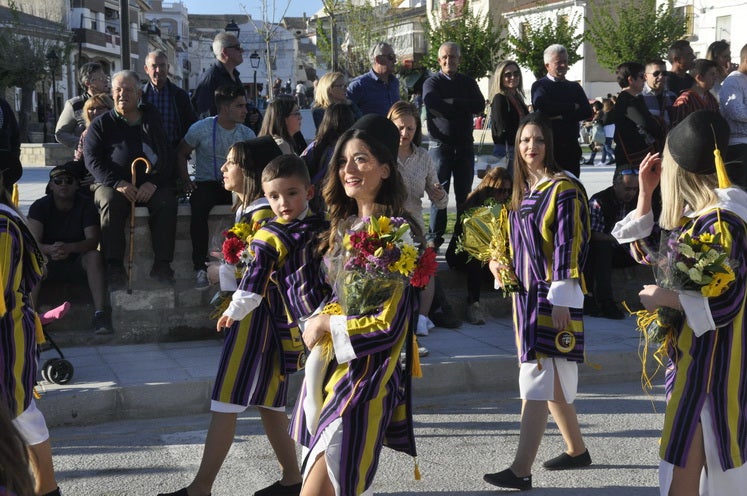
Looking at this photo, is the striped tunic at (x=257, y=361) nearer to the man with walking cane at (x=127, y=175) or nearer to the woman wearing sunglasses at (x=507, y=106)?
the man with walking cane at (x=127, y=175)

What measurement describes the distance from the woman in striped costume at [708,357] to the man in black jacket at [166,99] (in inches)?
252

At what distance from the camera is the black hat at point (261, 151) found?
5133 millimetres

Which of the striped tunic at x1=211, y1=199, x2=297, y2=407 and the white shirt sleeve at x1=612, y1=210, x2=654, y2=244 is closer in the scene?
the white shirt sleeve at x1=612, y1=210, x2=654, y2=244

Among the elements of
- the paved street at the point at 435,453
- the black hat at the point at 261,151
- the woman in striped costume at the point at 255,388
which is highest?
the black hat at the point at 261,151

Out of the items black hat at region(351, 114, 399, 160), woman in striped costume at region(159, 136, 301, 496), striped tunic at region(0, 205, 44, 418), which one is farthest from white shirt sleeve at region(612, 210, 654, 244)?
striped tunic at region(0, 205, 44, 418)

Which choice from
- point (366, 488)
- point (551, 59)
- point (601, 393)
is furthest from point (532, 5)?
point (366, 488)

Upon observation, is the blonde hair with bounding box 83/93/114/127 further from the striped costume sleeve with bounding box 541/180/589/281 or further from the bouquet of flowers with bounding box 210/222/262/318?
the striped costume sleeve with bounding box 541/180/589/281

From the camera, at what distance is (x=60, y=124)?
385 inches

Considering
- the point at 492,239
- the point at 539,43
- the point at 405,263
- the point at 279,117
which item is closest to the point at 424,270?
the point at 405,263

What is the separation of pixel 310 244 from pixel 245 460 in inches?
70.8

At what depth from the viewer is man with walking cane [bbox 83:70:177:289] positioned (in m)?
7.91

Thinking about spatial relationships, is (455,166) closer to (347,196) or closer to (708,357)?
(347,196)

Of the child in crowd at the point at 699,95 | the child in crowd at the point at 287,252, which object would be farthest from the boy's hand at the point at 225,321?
the child in crowd at the point at 699,95

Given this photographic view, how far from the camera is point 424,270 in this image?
3811mm
